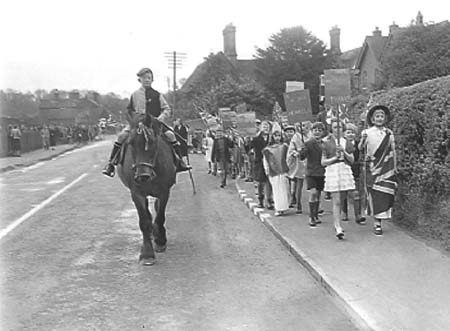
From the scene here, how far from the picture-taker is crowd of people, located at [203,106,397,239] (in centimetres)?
908

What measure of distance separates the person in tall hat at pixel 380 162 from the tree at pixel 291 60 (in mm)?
44762

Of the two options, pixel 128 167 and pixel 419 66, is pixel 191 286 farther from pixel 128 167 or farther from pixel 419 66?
pixel 419 66

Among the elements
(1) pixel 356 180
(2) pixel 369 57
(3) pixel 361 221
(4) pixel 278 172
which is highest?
(2) pixel 369 57

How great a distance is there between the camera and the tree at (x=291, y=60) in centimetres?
5441

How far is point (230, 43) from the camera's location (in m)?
71.8

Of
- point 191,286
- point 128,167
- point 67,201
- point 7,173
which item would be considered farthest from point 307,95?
point 7,173

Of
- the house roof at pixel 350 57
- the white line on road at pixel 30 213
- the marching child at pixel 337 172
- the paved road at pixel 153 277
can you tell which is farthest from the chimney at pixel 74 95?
the marching child at pixel 337 172

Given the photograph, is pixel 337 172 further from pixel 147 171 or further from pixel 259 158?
pixel 259 158

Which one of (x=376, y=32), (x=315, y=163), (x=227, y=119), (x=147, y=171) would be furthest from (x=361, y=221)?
(x=376, y=32)

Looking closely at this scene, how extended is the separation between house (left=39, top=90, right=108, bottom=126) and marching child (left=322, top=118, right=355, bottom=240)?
62976 millimetres

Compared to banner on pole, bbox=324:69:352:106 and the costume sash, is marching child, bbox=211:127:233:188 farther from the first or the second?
the costume sash

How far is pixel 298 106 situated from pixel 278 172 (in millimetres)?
1348

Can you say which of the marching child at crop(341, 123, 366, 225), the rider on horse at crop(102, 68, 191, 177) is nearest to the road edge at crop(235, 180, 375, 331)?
the marching child at crop(341, 123, 366, 225)

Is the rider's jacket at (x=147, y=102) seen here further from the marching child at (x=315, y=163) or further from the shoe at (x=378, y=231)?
the shoe at (x=378, y=231)
